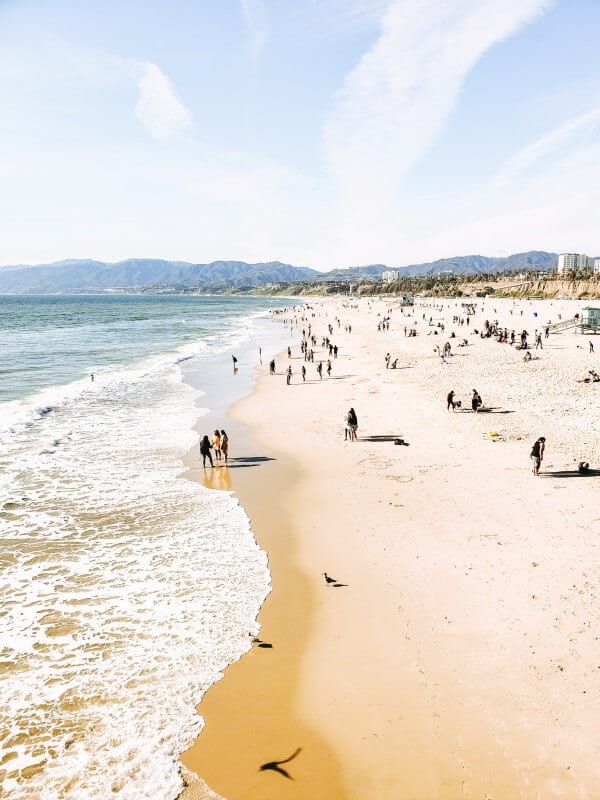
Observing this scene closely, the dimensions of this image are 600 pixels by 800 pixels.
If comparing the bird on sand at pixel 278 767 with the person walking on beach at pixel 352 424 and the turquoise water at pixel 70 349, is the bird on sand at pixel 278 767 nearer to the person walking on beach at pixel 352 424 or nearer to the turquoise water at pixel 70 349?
the person walking on beach at pixel 352 424

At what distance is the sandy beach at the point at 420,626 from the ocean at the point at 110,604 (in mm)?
650

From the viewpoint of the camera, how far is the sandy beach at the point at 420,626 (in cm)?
600

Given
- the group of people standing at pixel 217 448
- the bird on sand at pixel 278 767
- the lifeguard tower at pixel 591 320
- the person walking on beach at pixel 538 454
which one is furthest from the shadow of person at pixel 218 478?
the lifeguard tower at pixel 591 320

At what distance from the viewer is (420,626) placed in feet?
27.8

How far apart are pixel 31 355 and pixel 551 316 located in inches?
2588

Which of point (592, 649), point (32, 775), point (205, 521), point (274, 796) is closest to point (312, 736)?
point (274, 796)

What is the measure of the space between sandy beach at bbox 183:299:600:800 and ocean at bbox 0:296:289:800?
650mm

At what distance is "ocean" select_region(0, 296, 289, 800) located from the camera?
6.31 meters

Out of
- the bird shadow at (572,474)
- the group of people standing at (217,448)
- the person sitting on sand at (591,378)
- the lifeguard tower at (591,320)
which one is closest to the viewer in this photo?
the bird shadow at (572,474)

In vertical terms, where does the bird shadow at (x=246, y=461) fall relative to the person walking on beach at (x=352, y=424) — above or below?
below

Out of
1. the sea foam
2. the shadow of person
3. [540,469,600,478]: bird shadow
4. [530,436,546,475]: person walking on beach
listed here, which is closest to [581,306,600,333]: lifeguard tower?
[540,469,600,478]: bird shadow

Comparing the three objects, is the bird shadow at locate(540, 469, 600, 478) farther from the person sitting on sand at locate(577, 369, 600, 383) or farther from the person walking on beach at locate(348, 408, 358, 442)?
the person sitting on sand at locate(577, 369, 600, 383)

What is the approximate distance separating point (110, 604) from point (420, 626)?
597cm

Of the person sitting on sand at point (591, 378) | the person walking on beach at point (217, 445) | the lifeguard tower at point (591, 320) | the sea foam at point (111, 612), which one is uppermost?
the lifeguard tower at point (591, 320)
